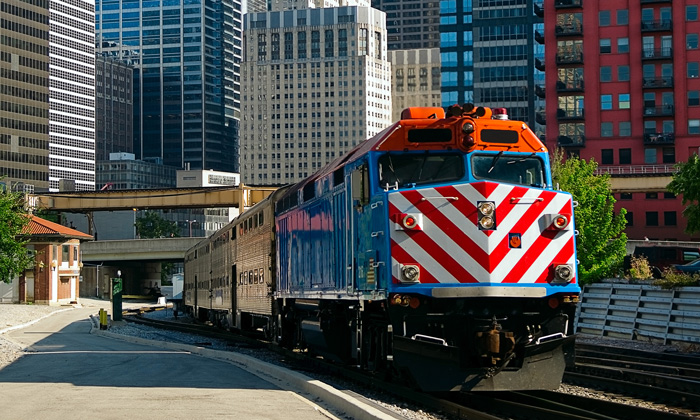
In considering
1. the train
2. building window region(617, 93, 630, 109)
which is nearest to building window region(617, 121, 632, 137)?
building window region(617, 93, 630, 109)

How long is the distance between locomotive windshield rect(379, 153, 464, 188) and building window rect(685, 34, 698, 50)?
9115 cm

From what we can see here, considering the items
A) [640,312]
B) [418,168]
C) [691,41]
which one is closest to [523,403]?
[418,168]

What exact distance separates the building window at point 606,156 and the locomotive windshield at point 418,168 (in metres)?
89.8

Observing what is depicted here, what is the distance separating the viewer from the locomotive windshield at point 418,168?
1541 centimetres

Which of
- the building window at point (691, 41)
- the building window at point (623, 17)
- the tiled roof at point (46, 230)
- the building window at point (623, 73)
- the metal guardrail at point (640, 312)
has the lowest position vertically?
the metal guardrail at point (640, 312)

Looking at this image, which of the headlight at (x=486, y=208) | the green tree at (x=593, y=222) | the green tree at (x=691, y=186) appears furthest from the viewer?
the green tree at (x=593, y=222)

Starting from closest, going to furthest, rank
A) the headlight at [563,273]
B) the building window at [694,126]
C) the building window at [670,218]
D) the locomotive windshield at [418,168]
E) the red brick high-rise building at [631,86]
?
the headlight at [563,273] → the locomotive windshield at [418,168] → the building window at [670,218] → the red brick high-rise building at [631,86] → the building window at [694,126]

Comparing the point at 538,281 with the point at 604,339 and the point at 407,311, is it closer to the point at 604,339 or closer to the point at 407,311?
the point at 407,311

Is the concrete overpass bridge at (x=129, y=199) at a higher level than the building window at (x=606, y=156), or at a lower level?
lower

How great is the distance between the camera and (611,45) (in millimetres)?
101750

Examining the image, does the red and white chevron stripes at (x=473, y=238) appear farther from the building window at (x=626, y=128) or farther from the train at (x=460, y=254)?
the building window at (x=626, y=128)

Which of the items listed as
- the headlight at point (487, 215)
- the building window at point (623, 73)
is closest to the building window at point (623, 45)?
the building window at point (623, 73)

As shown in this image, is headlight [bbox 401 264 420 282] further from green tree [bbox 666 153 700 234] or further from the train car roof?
green tree [bbox 666 153 700 234]

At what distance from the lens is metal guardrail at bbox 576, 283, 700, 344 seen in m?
28.6
